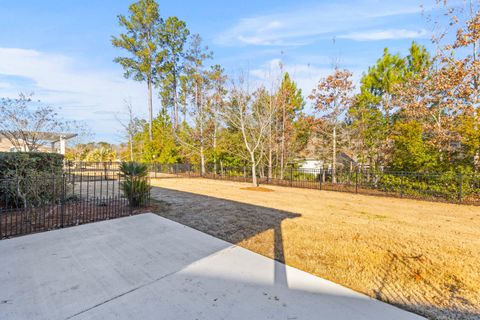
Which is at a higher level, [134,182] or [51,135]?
[51,135]

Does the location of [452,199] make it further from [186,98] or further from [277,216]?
[186,98]

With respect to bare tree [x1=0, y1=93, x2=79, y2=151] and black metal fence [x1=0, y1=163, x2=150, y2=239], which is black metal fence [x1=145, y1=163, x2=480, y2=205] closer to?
black metal fence [x1=0, y1=163, x2=150, y2=239]

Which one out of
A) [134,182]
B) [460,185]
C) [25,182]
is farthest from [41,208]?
[460,185]

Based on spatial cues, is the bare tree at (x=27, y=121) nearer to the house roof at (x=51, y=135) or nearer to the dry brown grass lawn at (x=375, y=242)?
the house roof at (x=51, y=135)

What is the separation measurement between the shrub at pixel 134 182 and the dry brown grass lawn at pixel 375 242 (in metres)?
0.74

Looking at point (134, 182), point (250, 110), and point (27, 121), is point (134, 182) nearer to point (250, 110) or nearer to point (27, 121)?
point (250, 110)

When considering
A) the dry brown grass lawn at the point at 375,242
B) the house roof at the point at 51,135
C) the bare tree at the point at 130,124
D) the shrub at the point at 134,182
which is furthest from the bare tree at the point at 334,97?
the bare tree at the point at 130,124

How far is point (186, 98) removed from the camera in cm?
1980

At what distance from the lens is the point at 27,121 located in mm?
12336

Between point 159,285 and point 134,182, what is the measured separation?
3.94 m

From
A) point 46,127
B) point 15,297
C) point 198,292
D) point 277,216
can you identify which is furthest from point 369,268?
point 46,127

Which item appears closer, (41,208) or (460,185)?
(41,208)

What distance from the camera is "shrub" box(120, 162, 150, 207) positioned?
5621mm

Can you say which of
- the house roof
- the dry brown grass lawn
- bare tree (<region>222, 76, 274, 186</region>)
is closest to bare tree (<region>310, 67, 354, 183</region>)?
bare tree (<region>222, 76, 274, 186</region>)
